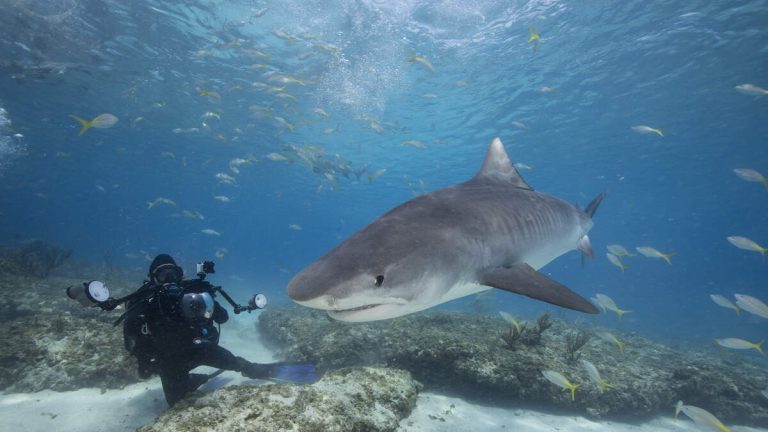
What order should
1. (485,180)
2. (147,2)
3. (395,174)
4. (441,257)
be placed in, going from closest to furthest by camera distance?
(441,257) → (485,180) → (147,2) → (395,174)

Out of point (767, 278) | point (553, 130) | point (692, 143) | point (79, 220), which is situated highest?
point (79, 220)

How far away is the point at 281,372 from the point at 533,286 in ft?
14.4

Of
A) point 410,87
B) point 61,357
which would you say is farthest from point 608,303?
point 410,87

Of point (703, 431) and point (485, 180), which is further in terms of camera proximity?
point (703, 431)

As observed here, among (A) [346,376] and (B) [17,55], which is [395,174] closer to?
(B) [17,55]

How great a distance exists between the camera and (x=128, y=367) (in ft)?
17.1

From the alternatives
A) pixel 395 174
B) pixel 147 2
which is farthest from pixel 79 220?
pixel 147 2

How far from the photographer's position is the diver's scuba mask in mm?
4188

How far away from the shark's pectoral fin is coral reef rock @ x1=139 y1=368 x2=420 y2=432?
5.58 feet

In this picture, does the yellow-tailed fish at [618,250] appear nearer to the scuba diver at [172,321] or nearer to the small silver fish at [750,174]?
the small silver fish at [750,174]

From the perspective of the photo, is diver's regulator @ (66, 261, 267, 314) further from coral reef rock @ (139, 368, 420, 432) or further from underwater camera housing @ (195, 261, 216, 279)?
coral reef rock @ (139, 368, 420, 432)

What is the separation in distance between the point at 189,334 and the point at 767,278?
171096 mm

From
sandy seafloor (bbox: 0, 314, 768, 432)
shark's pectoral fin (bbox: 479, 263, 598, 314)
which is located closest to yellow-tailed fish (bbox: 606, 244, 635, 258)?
sandy seafloor (bbox: 0, 314, 768, 432)

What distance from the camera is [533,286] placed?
2.57 metres
